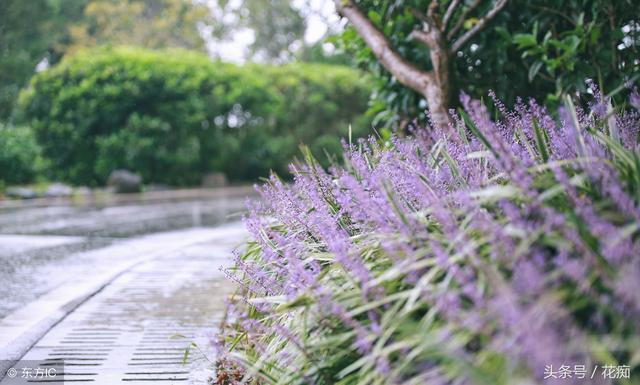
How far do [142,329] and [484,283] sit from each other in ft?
9.07

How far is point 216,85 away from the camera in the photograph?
2102cm

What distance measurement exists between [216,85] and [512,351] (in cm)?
1985

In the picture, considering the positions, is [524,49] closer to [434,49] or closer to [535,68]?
[535,68]

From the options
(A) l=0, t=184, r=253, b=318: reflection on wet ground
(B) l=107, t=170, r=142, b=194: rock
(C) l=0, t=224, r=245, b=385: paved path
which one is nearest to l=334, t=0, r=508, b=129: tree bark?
(A) l=0, t=184, r=253, b=318: reflection on wet ground

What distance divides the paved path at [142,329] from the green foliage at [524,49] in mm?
2171

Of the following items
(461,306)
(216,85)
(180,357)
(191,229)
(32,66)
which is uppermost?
(32,66)

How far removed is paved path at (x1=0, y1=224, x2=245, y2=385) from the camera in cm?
346

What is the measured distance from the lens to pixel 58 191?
1733 centimetres

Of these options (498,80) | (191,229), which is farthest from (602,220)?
(191,229)

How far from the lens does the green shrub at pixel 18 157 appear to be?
18781mm

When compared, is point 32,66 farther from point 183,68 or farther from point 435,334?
point 435,334

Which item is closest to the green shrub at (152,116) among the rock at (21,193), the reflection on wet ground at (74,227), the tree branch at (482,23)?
the reflection on wet ground at (74,227)

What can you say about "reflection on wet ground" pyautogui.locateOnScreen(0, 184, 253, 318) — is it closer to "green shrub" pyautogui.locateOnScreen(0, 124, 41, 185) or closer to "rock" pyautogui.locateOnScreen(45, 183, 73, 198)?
"rock" pyautogui.locateOnScreen(45, 183, 73, 198)

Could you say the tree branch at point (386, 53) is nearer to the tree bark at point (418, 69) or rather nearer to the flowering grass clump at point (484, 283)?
the tree bark at point (418, 69)
